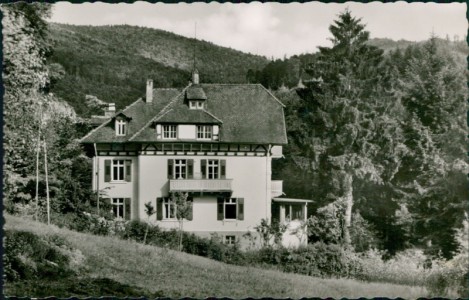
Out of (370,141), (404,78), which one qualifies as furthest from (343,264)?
(404,78)

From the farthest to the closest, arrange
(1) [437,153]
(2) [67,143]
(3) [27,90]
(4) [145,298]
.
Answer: (2) [67,143]
(1) [437,153]
(3) [27,90]
(4) [145,298]

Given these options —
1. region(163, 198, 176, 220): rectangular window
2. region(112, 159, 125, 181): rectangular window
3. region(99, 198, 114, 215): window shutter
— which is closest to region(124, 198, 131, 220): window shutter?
region(99, 198, 114, 215): window shutter

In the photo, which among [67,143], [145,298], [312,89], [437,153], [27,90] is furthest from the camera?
[312,89]

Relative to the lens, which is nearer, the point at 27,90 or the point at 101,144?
the point at 27,90

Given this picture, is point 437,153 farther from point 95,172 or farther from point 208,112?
point 95,172

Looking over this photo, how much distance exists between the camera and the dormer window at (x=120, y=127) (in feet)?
85.7

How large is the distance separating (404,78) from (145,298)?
46.3 ft

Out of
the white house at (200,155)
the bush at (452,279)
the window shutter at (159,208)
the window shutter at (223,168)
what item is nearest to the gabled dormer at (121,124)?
the white house at (200,155)

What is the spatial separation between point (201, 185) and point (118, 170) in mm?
3408

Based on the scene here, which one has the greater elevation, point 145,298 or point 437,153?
point 437,153

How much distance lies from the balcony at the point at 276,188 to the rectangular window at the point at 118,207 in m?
5.92

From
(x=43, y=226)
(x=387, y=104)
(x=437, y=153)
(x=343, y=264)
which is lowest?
(x=343, y=264)

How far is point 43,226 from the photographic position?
19781 millimetres

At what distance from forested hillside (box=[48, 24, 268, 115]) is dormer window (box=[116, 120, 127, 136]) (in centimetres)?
67
